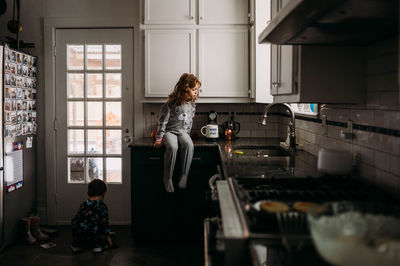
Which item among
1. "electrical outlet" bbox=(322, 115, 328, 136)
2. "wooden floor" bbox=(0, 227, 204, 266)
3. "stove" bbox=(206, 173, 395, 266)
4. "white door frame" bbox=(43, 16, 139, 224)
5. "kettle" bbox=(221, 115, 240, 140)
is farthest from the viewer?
"white door frame" bbox=(43, 16, 139, 224)

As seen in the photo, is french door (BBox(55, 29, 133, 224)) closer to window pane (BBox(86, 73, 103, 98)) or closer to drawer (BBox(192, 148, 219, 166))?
window pane (BBox(86, 73, 103, 98))

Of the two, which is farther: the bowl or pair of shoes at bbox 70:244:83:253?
pair of shoes at bbox 70:244:83:253

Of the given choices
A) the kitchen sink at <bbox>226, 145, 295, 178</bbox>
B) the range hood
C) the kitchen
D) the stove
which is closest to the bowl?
the stove

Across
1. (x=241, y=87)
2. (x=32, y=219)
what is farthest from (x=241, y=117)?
(x=32, y=219)

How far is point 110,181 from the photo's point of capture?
13.5 feet

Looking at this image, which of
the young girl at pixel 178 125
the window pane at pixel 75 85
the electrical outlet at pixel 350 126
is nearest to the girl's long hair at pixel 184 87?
the young girl at pixel 178 125

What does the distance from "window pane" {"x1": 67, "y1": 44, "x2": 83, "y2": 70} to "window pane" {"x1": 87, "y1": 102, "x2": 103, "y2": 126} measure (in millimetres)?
406

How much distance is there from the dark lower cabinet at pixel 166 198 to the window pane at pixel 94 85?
983 millimetres

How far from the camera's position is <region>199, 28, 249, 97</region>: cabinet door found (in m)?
3.71

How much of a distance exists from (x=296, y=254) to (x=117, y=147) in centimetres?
329

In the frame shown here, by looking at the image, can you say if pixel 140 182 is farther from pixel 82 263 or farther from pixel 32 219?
pixel 32 219

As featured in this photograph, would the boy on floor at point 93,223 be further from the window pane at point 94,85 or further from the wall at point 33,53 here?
the window pane at point 94,85

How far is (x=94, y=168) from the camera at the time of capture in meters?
4.12

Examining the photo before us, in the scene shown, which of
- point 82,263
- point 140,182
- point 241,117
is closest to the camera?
point 82,263
